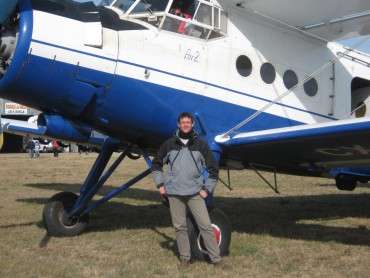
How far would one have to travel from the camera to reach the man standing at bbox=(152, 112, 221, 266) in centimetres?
579

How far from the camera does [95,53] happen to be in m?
6.07

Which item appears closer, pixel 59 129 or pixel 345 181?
pixel 59 129

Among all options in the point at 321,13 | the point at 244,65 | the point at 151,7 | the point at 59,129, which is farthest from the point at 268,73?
the point at 59,129

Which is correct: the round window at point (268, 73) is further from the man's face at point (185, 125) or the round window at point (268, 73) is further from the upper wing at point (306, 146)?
the man's face at point (185, 125)

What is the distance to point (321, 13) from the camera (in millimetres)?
7383

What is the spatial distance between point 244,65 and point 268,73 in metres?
0.41

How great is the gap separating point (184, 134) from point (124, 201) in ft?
20.8

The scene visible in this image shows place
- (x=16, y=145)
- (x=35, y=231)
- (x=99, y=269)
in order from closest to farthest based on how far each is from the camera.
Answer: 1. (x=99, y=269)
2. (x=35, y=231)
3. (x=16, y=145)

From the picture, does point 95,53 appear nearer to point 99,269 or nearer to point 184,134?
point 184,134

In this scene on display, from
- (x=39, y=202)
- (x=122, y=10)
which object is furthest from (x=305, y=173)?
(x=39, y=202)

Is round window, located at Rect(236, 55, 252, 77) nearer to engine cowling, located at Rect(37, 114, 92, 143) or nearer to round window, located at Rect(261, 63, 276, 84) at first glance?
round window, located at Rect(261, 63, 276, 84)

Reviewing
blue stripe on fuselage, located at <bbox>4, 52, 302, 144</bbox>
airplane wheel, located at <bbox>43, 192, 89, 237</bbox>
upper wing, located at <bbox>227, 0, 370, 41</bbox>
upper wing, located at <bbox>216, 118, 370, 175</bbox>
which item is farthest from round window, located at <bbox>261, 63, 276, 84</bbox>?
airplane wheel, located at <bbox>43, 192, 89, 237</bbox>

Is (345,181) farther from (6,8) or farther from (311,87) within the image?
(6,8)

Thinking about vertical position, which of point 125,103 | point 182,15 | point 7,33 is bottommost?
point 125,103
